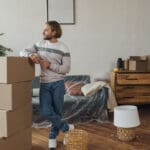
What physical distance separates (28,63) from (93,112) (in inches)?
64.6

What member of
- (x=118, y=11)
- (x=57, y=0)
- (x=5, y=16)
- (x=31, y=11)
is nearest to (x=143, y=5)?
(x=118, y=11)

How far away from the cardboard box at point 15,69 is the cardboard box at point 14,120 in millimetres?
254

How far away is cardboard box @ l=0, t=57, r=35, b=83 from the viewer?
234 cm

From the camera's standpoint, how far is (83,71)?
4.80 meters

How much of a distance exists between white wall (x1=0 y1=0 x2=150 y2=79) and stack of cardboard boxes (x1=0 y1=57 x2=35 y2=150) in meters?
2.01

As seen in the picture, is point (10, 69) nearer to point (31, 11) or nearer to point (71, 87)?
point (71, 87)

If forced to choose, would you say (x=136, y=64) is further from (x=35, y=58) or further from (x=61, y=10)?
(x=35, y=58)

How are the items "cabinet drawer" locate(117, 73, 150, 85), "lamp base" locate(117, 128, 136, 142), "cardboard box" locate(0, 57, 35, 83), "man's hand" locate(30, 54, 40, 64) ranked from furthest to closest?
"cabinet drawer" locate(117, 73, 150, 85) → "lamp base" locate(117, 128, 136, 142) → "man's hand" locate(30, 54, 40, 64) → "cardboard box" locate(0, 57, 35, 83)

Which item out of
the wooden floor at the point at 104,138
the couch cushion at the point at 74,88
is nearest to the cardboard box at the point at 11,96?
the wooden floor at the point at 104,138

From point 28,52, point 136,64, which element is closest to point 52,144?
point 28,52

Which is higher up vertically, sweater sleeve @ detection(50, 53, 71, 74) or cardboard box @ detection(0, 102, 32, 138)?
sweater sleeve @ detection(50, 53, 71, 74)

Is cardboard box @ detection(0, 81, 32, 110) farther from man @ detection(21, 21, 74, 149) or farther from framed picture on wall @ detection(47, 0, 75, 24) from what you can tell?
framed picture on wall @ detection(47, 0, 75, 24)

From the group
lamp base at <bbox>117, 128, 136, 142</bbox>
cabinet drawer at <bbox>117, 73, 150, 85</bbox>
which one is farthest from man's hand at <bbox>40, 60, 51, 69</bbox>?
cabinet drawer at <bbox>117, 73, 150, 85</bbox>

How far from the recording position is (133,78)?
4.46 meters
